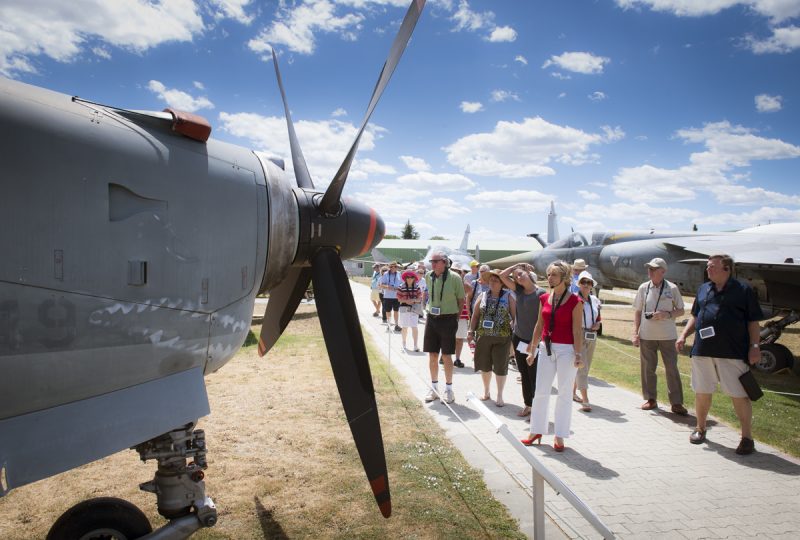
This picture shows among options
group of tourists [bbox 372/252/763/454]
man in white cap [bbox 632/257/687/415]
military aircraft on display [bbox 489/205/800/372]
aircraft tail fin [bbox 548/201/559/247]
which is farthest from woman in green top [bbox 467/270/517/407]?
aircraft tail fin [bbox 548/201/559/247]

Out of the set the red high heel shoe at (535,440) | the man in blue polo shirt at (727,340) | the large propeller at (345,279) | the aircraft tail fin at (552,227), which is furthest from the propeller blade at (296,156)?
the aircraft tail fin at (552,227)

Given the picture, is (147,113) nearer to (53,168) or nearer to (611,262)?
(53,168)

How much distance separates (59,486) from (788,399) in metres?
8.83

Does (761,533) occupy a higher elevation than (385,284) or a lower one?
lower

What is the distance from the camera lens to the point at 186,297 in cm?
240

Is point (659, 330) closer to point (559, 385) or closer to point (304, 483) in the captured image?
point (559, 385)

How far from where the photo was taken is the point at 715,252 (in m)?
7.00

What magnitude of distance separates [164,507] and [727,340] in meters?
4.98

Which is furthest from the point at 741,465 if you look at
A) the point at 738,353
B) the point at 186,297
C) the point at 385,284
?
the point at 385,284

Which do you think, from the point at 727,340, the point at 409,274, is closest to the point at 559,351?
the point at 727,340

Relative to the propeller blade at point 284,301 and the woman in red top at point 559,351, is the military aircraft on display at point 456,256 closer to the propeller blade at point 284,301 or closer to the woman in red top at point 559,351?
the woman in red top at point 559,351

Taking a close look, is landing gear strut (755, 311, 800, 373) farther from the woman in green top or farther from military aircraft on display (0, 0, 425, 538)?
military aircraft on display (0, 0, 425, 538)

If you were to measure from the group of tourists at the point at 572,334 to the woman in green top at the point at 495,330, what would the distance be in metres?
0.01

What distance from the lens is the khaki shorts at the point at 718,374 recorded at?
4.62 metres
